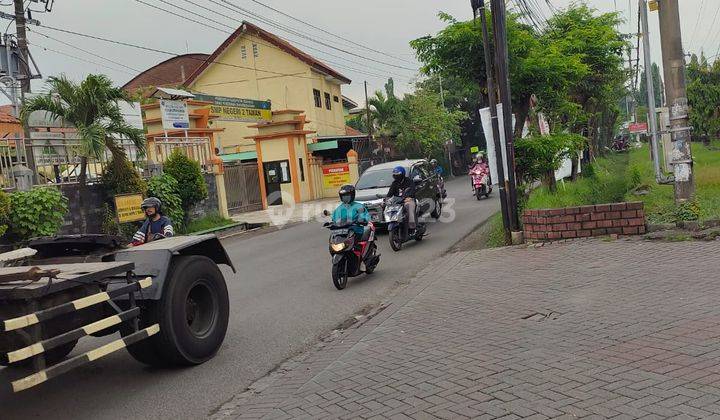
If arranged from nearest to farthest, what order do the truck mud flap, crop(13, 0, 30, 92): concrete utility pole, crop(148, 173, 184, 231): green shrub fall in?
the truck mud flap, crop(13, 0, 30, 92): concrete utility pole, crop(148, 173, 184, 231): green shrub

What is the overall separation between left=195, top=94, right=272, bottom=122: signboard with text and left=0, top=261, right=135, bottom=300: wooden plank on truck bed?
2056 centimetres

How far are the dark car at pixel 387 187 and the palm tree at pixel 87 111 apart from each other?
600cm

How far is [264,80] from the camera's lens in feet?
126

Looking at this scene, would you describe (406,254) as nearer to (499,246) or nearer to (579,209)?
(499,246)

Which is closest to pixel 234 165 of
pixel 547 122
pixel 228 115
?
pixel 228 115

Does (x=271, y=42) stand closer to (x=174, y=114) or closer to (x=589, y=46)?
(x=174, y=114)

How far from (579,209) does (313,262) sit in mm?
4755

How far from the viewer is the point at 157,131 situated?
75.5 ft

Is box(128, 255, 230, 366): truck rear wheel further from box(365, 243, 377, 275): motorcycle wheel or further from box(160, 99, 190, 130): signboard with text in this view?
box(160, 99, 190, 130): signboard with text

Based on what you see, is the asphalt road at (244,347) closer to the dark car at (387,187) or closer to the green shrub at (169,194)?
the dark car at (387,187)

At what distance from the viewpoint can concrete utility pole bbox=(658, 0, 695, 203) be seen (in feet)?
31.9

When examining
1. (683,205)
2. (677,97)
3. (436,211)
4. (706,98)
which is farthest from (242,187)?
(706,98)

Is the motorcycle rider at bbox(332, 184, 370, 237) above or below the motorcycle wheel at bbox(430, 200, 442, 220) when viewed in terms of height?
above

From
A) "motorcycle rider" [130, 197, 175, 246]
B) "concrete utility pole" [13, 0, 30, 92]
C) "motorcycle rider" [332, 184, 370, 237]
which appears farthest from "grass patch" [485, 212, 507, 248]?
"concrete utility pole" [13, 0, 30, 92]
